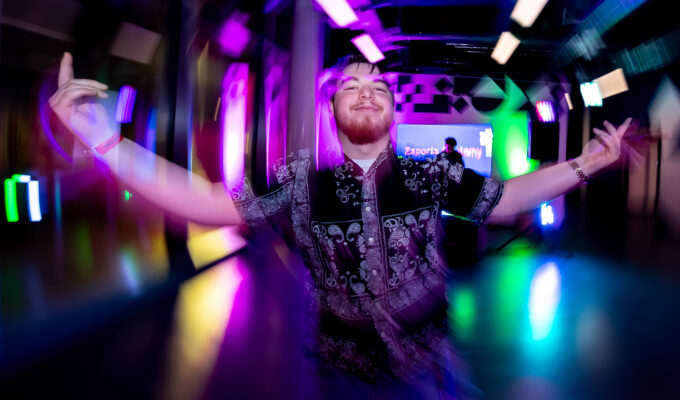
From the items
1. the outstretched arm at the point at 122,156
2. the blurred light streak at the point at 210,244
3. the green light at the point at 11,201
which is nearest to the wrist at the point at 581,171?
the outstretched arm at the point at 122,156

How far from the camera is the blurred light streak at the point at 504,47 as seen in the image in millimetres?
6051

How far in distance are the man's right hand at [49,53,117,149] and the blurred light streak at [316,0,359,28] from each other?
419 cm

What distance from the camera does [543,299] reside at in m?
3.55

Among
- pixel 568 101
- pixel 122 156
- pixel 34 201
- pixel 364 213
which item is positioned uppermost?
pixel 568 101

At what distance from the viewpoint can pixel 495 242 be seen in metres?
6.77

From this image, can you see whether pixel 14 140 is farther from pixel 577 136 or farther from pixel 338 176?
pixel 577 136

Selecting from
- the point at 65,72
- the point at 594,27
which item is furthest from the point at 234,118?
the point at 65,72

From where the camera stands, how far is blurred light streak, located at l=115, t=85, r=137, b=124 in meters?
5.30

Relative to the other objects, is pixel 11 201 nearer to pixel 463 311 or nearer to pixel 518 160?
pixel 463 311

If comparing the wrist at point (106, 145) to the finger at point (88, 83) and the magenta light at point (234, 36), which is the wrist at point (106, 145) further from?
the magenta light at point (234, 36)

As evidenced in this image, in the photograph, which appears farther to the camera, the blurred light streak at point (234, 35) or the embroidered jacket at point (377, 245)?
the blurred light streak at point (234, 35)

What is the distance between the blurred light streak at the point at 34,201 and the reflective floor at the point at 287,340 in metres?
2.60

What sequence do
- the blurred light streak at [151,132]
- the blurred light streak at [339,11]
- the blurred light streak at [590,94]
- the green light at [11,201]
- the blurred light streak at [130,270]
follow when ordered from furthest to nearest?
the blurred light streak at [590,94], the green light at [11,201], the blurred light streak at [339,11], the blurred light streak at [151,132], the blurred light streak at [130,270]

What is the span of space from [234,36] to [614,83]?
720 centimetres
